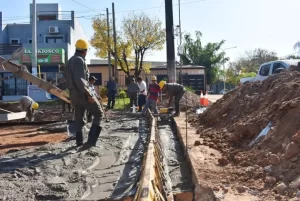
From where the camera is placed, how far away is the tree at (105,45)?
3556 centimetres

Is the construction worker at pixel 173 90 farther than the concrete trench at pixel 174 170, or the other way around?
the construction worker at pixel 173 90

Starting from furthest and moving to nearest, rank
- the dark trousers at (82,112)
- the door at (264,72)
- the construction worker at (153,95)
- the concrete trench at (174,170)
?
the door at (264,72)
the construction worker at (153,95)
the dark trousers at (82,112)
the concrete trench at (174,170)

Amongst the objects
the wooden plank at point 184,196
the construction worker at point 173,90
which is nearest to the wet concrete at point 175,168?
the wooden plank at point 184,196

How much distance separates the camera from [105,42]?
35844 millimetres

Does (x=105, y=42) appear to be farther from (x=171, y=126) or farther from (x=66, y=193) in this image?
(x=66, y=193)

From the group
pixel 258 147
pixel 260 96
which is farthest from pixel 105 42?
pixel 258 147

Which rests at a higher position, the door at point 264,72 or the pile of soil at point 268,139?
the door at point 264,72

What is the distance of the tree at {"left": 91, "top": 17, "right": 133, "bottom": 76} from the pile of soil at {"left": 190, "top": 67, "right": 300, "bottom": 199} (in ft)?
82.6

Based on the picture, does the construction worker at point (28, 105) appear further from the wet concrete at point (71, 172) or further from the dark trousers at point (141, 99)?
the wet concrete at point (71, 172)

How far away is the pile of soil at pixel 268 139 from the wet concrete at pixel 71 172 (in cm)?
142

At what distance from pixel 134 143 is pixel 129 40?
2815cm

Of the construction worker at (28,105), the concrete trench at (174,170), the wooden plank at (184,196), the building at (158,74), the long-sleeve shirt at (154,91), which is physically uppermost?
the building at (158,74)

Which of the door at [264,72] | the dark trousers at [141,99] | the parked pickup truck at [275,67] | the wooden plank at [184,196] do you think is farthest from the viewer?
the dark trousers at [141,99]

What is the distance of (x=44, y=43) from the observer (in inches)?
1410
